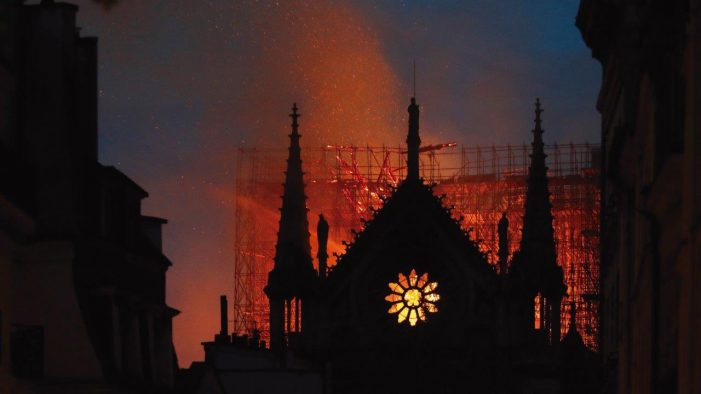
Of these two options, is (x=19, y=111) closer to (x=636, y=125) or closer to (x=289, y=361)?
(x=636, y=125)

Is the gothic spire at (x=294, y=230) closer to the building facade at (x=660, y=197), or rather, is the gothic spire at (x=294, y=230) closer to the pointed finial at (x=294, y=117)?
the pointed finial at (x=294, y=117)

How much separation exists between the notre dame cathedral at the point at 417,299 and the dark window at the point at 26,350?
40916 mm

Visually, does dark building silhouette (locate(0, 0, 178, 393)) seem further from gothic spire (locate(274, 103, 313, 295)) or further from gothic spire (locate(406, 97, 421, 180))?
gothic spire (locate(406, 97, 421, 180))

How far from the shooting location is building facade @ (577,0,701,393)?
2417cm

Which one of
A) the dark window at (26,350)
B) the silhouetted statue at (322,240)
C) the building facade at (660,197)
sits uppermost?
the silhouetted statue at (322,240)

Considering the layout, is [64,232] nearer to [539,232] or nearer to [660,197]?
[660,197]

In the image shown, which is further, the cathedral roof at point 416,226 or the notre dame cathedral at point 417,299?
the cathedral roof at point 416,226

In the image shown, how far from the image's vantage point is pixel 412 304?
7831 centimetres

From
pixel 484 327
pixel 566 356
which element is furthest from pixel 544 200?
pixel 566 356

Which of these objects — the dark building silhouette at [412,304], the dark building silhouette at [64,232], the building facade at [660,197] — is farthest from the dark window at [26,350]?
the dark building silhouette at [412,304]

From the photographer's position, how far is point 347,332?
78.4 metres

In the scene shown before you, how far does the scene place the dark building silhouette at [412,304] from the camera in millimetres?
73688

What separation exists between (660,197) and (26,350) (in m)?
8.58

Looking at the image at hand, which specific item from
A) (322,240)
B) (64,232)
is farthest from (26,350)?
(322,240)
